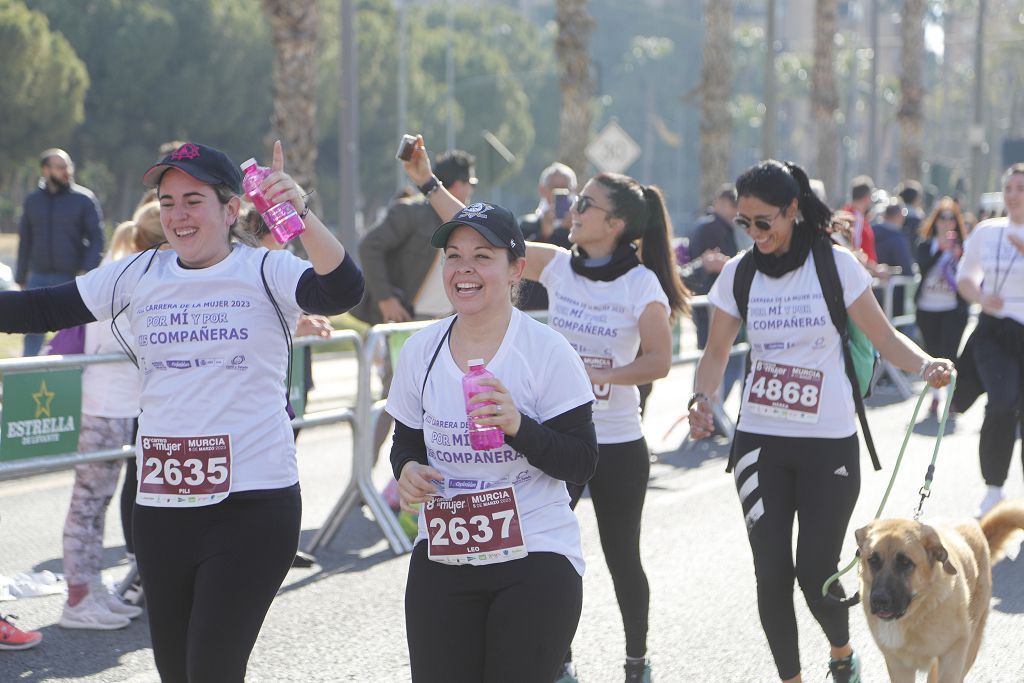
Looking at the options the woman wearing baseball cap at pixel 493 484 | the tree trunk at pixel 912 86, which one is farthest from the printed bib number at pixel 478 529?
the tree trunk at pixel 912 86

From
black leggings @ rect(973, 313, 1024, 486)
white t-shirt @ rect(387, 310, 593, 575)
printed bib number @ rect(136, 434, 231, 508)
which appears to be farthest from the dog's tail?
black leggings @ rect(973, 313, 1024, 486)

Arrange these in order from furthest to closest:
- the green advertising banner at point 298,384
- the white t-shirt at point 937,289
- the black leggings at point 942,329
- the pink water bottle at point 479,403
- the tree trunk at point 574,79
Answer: the tree trunk at point 574,79 → the black leggings at point 942,329 → the white t-shirt at point 937,289 → the green advertising banner at point 298,384 → the pink water bottle at point 479,403

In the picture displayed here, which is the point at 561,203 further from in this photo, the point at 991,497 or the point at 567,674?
the point at 567,674

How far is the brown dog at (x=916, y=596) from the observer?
4.44 m

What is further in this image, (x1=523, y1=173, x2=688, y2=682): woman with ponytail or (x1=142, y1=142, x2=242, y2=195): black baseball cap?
(x1=523, y1=173, x2=688, y2=682): woman with ponytail

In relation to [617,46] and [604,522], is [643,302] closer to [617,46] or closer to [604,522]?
[604,522]

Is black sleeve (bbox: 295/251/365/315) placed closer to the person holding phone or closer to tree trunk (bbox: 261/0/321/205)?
the person holding phone

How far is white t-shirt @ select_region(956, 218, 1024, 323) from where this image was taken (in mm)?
8172

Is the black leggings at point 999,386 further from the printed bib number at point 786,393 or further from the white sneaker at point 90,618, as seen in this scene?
the white sneaker at point 90,618

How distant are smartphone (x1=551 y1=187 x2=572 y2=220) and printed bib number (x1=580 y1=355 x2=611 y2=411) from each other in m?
5.87

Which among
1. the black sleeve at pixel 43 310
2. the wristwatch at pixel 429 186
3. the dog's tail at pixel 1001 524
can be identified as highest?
the wristwatch at pixel 429 186

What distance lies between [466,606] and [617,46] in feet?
459

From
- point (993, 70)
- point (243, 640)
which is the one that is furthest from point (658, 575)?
point (993, 70)

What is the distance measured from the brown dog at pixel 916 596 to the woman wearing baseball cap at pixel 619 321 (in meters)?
0.89
